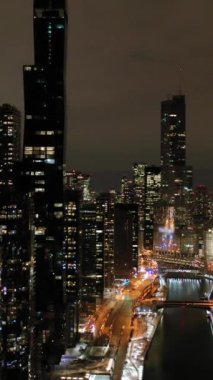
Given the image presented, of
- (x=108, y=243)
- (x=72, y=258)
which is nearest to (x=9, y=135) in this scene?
(x=72, y=258)

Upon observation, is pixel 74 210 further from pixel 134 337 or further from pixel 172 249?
pixel 172 249

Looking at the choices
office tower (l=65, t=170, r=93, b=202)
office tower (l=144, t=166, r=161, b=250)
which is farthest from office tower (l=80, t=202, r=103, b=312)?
office tower (l=144, t=166, r=161, b=250)

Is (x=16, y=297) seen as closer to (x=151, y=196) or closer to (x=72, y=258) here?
(x=72, y=258)

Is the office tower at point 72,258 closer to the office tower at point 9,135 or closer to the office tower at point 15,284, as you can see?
the office tower at point 9,135

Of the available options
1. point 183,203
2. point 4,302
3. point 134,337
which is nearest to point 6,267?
point 4,302

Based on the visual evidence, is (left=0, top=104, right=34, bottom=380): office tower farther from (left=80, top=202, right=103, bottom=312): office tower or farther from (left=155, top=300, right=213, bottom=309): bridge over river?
(left=155, top=300, right=213, bottom=309): bridge over river
